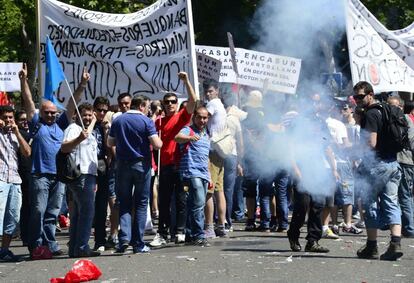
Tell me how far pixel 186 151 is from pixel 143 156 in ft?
3.14

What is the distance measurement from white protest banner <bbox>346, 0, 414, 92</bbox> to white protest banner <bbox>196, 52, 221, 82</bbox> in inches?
77.8

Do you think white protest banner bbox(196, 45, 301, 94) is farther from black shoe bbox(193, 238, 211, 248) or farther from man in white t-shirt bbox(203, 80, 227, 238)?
black shoe bbox(193, 238, 211, 248)

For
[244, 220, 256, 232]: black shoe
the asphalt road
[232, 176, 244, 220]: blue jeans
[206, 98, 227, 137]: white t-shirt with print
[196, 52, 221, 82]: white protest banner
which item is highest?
[196, 52, 221, 82]: white protest banner

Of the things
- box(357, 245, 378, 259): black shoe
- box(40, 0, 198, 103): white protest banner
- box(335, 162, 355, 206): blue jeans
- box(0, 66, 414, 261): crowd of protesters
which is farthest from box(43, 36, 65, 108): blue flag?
box(335, 162, 355, 206): blue jeans

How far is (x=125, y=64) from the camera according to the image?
1526cm

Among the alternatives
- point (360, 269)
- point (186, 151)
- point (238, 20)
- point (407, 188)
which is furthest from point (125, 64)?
point (238, 20)

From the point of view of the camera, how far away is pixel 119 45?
15375 mm

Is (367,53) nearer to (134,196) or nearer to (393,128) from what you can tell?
(393,128)

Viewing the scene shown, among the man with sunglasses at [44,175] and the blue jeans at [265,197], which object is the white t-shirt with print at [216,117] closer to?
the blue jeans at [265,197]

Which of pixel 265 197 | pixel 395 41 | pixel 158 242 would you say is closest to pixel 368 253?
pixel 158 242

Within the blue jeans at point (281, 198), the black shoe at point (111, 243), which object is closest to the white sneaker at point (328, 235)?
the blue jeans at point (281, 198)

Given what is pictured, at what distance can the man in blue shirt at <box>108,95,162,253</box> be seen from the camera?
1311 cm

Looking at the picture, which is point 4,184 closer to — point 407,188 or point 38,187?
point 38,187

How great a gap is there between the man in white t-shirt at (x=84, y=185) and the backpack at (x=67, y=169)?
0.06 metres
